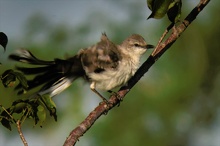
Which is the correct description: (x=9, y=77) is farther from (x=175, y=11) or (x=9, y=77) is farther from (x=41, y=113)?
(x=175, y=11)

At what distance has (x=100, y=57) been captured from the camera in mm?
5688

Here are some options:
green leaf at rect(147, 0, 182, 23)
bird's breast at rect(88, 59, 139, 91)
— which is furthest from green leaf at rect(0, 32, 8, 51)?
bird's breast at rect(88, 59, 139, 91)

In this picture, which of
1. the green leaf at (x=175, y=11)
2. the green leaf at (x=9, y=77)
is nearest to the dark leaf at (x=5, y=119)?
the green leaf at (x=9, y=77)

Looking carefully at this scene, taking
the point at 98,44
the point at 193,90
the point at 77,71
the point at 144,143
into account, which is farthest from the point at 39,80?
the point at 193,90

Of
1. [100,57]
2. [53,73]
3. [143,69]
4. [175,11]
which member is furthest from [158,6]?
[100,57]

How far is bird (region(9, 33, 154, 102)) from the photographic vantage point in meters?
4.92

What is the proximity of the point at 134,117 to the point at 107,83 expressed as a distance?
21.2 feet

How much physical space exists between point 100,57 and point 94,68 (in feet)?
0.40

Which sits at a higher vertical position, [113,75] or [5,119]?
[5,119]

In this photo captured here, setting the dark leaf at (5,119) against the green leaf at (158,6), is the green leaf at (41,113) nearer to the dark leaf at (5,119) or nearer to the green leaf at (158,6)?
the dark leaf at (5,119)

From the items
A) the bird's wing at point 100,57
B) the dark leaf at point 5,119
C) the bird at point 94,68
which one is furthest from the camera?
the bird's wing at point 100,57

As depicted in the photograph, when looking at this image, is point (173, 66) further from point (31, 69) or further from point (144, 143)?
point (31, 69)

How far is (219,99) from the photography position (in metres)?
12.0

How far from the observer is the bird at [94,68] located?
492cm
